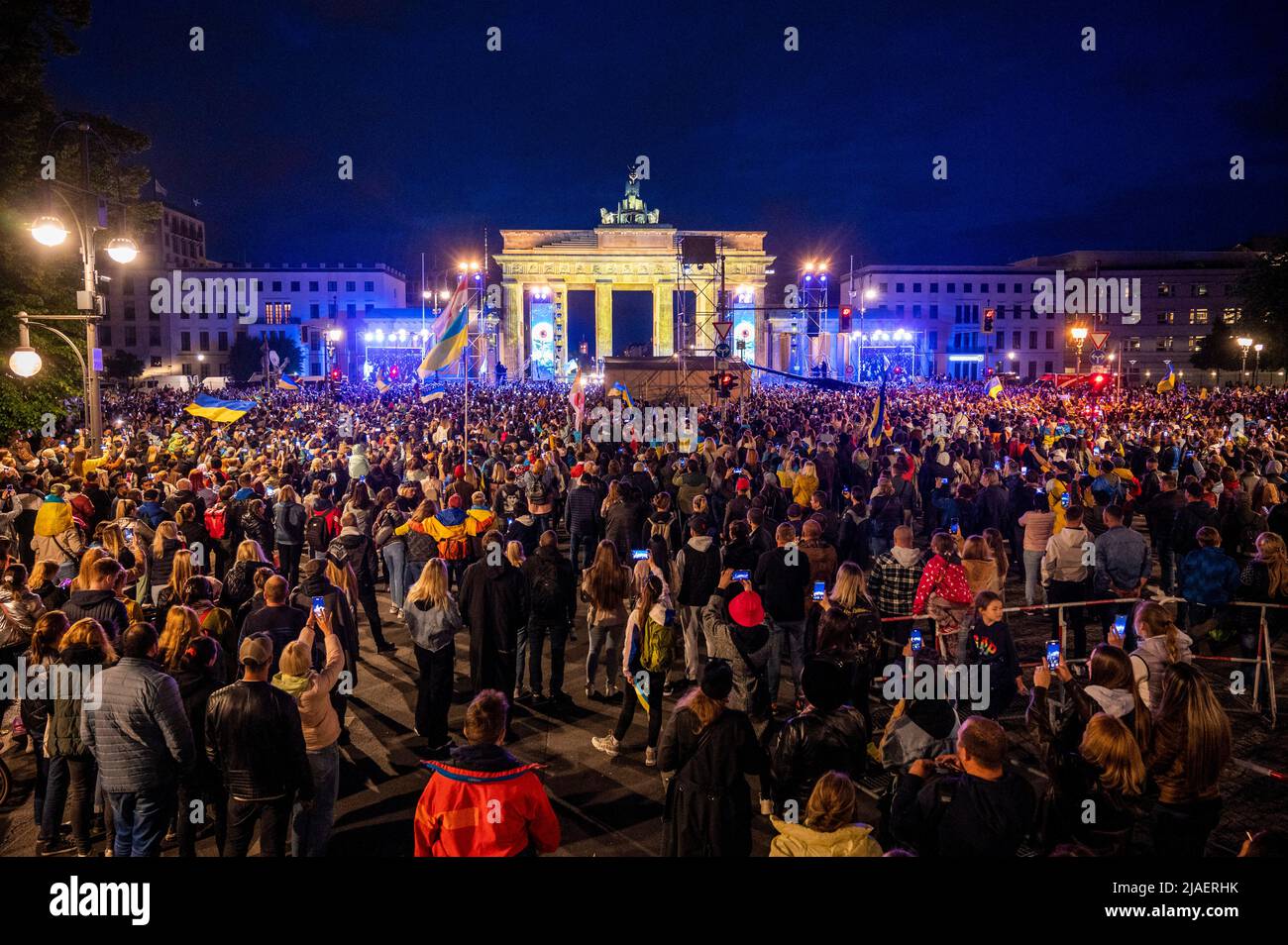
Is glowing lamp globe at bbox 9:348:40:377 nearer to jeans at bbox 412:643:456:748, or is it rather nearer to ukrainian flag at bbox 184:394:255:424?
ukrainian flag at bbox 184:394:255:424

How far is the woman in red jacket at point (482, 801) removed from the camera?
3.51 metres

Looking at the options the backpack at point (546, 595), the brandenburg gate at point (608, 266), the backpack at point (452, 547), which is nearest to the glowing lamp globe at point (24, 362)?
the backpack at point (452, 547)

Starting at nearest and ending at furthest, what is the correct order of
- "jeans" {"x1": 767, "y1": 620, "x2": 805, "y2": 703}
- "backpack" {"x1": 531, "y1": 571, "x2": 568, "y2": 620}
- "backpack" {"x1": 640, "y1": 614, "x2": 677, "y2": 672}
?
"backpack" {"x1": 640, "y1": 614, "x2": 677, "y2": 672} < "jeans" {"x1": 767, "y1": 620, "x2": 805, "y2": 703} < "backpack" {"x1": 531, "y1": 571, "x2": 568, "y2": 620}

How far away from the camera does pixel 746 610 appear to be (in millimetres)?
6297

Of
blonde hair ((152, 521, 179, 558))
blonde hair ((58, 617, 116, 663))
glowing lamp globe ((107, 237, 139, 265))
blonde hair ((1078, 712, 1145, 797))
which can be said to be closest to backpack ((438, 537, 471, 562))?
blonde hair ((152, 521, 179, 558))

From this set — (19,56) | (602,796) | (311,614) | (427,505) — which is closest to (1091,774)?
(602,796)

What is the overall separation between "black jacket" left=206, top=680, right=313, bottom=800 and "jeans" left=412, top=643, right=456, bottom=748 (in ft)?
7.15

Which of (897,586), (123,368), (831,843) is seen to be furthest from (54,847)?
(123,368)

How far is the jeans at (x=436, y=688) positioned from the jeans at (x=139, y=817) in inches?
89.1

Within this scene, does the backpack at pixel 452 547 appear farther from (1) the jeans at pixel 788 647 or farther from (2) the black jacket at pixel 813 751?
(2) the black jacket at pixel 813 751

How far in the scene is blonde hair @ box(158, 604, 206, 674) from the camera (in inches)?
205

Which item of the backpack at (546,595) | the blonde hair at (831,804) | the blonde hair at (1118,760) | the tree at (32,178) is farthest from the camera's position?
the tree at (32,178)

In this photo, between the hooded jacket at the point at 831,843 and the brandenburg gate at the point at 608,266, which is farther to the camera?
the brandenburg gate at the point at 608,266
